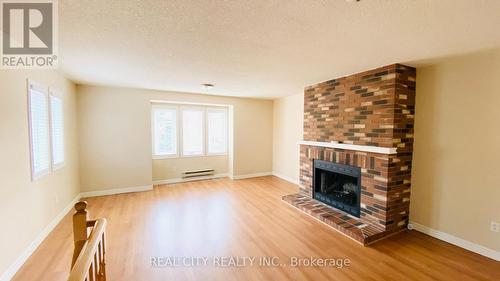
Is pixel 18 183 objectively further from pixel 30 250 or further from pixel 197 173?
pixel 197 173

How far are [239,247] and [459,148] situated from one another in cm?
302

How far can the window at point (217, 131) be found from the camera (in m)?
6.15

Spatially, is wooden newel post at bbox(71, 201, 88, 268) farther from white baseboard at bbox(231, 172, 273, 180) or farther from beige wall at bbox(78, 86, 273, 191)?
white baseboard at bbox(231, 172, 273, 180)

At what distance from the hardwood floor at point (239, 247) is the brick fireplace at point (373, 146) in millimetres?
246

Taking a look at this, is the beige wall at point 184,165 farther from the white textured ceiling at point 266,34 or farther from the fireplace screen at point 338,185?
the fireplace screen at point 338,185

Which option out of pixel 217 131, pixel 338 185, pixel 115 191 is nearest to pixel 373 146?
pixel 338 185

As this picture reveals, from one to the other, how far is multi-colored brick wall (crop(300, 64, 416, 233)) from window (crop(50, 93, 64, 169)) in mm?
4497

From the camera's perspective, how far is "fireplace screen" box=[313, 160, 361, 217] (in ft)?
10.9

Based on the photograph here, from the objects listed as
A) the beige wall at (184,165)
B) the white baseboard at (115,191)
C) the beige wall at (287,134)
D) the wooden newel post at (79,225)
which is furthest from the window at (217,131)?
the wooden newel post at (79,225)

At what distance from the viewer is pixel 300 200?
405cm

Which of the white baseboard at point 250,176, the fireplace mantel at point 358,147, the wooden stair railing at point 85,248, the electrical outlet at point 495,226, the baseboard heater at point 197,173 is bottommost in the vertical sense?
the white baseboard at point 250,176

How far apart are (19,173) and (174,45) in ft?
7.23

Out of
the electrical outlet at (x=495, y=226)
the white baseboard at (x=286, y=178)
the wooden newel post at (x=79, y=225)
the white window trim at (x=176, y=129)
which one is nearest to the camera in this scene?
the wooden newel post at (x=79, y=225)

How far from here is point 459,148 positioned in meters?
2.61
